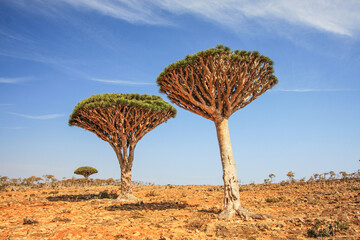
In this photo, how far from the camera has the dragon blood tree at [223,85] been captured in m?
9.92

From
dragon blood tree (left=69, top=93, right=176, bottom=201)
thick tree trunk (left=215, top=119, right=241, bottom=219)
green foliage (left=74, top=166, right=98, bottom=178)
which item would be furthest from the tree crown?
green foliage (left=74, top=166, right=98, bottom=178)

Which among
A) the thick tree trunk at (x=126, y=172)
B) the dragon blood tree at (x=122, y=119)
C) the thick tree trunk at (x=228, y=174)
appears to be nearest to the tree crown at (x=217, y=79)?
the thick tree trunk at (x=228, y=174)

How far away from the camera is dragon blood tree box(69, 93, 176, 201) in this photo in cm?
1533

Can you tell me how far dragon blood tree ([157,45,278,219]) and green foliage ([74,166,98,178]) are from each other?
32481 millimetres

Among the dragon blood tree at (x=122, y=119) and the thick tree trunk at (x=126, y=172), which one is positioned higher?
the dragon blood tree at (x=122, y=119)

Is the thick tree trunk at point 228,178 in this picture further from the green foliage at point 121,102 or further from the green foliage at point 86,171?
the green foliage at point 86,171

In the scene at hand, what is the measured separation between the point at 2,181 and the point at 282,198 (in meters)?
32.1

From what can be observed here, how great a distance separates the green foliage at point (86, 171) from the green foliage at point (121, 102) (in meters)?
24.3

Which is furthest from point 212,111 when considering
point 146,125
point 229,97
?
point 146,125

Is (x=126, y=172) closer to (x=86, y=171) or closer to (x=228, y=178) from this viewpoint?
(x=228, y=178)

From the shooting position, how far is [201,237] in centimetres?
729

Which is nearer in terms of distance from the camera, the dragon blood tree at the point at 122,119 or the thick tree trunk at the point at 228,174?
the thick tree trunk at the point at 228,174

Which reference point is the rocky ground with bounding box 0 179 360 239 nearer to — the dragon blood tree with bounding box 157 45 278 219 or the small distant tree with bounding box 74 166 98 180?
the dragon blood tree with bounding box 157 45 278 219

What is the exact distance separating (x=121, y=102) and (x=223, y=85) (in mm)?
7192
